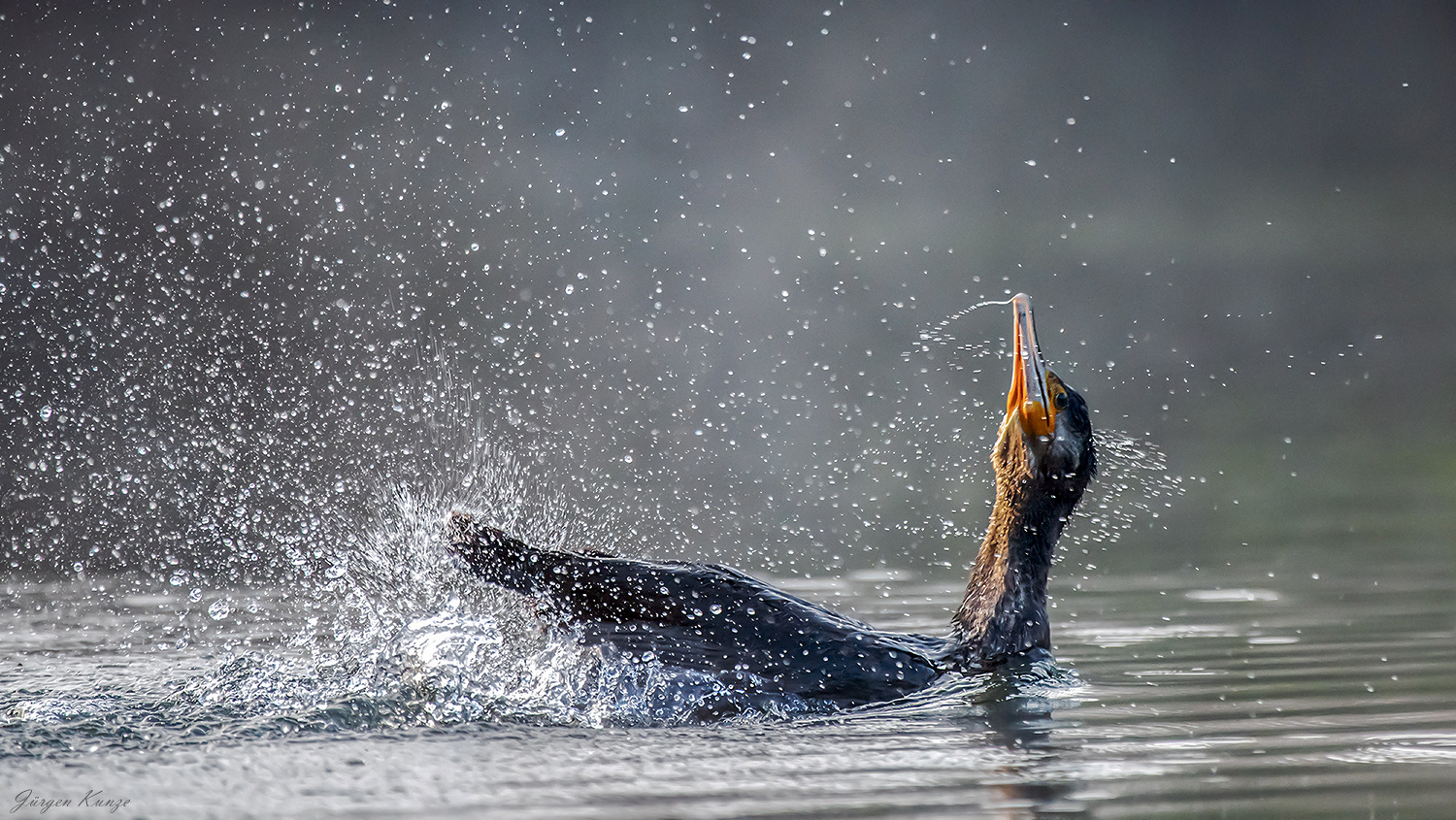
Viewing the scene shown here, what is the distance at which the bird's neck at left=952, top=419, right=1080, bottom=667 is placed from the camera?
19.3 feet

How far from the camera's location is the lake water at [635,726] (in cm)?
393

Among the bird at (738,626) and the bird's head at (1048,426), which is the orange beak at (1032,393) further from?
the bird at (738,626)

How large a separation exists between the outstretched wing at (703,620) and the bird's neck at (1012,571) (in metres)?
0.49

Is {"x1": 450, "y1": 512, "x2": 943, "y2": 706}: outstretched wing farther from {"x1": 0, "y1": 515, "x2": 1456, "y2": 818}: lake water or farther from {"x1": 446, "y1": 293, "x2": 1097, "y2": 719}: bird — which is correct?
{"x1": 0, "y1": 515, "x2": 1456, "y2": 818}: lake water

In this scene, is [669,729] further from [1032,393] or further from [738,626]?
[1032,393]

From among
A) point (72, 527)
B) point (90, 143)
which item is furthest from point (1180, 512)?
point (90, 143)

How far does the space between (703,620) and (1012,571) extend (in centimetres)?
137

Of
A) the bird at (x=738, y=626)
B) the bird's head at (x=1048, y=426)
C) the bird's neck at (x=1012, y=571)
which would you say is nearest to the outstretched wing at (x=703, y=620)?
the bird at (x=738, y=626)

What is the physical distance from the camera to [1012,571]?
19.7 ft

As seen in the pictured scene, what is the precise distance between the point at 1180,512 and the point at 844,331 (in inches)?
316

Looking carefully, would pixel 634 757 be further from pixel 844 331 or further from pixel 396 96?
pixel 396 96

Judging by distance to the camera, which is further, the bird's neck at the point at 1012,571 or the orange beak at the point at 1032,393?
the orange beak at the point at 1032,393

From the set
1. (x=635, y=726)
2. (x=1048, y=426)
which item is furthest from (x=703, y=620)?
(x=1048, y=426)

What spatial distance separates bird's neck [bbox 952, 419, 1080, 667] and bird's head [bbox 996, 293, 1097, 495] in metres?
0.04
